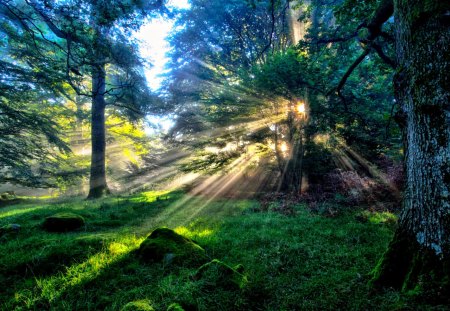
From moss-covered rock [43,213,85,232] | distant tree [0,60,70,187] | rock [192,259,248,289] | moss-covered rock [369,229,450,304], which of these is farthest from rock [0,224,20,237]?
moss-covered rock [369,229,450,304]

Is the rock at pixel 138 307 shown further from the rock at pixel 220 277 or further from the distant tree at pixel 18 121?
the distant tree at pixel 18 121

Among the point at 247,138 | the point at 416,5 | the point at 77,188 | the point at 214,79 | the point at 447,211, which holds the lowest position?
the point at 77,188

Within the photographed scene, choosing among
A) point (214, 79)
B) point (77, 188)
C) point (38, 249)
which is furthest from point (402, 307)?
point (77, 188)

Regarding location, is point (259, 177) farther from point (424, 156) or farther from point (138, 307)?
point (138, 307)

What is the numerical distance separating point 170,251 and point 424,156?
449cm

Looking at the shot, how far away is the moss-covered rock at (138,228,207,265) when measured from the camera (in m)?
4.43

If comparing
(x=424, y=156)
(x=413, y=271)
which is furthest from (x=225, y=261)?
(x=424, y=156)

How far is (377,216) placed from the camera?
24.4 ft

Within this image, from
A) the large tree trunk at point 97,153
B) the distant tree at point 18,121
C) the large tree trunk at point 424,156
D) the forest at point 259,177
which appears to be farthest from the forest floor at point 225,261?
the large tree trunk at point 97,153

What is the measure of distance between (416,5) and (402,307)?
157 inches

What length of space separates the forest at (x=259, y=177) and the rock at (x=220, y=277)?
22 mm

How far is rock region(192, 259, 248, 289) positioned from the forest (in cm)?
2

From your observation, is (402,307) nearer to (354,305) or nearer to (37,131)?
(354,305)

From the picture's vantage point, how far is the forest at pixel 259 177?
3.09 m
